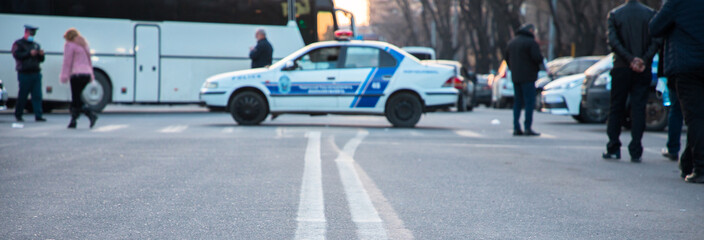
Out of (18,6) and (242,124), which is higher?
(18,6)

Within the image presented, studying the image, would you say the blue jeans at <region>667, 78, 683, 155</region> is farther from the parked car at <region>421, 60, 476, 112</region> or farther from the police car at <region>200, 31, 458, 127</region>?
the parked car at <region>421, 60, 476, 112</region>

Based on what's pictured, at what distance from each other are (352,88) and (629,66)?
7.02 meters

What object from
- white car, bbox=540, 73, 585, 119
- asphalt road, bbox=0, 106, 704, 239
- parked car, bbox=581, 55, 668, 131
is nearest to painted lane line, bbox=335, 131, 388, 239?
asphalt road, bbox=0, 106, 704, 239

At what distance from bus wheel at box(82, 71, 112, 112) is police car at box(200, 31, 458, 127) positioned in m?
6.58

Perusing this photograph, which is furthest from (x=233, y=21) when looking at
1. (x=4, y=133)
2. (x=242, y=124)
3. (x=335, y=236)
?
(x=335, y=236)

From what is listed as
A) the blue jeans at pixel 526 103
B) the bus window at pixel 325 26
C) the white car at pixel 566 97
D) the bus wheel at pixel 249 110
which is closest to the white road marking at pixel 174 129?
the bus wheel at pixel 249 110

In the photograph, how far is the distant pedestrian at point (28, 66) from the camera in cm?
1529

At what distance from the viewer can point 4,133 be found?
12211 millimetres

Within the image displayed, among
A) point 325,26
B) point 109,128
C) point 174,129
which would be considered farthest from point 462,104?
point 109,128

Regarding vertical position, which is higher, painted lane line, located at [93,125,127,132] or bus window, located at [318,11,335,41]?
bus window, located at [318,11,335,41]

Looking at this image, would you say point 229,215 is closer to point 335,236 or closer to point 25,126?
point 335,236

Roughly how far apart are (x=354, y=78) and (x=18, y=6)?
9.41m

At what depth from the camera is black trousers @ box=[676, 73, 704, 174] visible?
7.08m

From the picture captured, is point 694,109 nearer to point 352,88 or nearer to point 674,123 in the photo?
point 674,123
